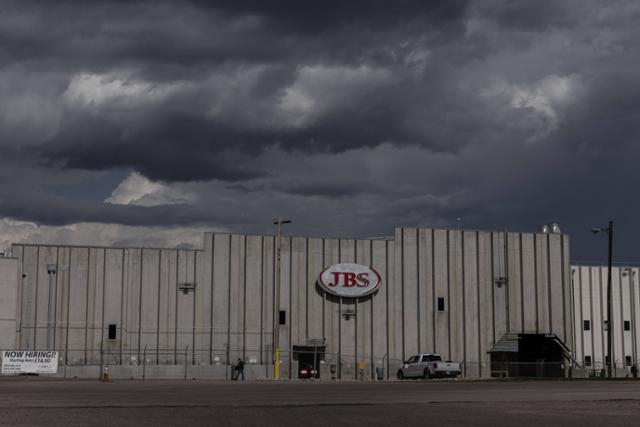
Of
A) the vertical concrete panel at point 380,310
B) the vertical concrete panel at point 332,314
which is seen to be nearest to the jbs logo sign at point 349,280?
the vertical concrete panel at point 332,314

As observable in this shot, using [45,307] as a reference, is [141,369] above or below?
below

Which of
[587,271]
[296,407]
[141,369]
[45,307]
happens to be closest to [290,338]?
[141,369]

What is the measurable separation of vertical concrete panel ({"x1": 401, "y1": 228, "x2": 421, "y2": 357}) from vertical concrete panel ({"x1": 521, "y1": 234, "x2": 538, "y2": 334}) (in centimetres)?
827

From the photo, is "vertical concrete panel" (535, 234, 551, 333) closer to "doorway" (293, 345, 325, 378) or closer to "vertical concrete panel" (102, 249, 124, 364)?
"doorway" (293, 345, 325, 378)

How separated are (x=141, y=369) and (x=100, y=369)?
265 centimetres

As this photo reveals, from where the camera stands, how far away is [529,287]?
2756 inches

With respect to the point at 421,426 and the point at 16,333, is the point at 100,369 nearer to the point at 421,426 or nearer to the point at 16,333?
the point at 16,333

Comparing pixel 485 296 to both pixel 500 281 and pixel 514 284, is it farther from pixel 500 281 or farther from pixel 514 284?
pixel 514 284

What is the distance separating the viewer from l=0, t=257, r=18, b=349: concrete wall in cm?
5925

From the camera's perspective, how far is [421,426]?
1972 centimetres

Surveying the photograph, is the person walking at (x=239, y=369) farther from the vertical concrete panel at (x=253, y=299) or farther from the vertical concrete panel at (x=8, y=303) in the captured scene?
the vertical concrete panel at (x=8, y=303)

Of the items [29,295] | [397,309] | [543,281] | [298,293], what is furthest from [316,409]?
[543,281]

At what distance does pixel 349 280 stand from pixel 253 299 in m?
6.82

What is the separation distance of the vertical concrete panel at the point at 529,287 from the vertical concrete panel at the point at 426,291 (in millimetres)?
7198
